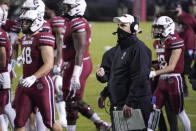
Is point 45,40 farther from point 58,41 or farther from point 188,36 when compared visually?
point 188,36

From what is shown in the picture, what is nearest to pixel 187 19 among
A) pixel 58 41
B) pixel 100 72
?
pixel 58 41

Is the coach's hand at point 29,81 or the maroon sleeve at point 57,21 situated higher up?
the coach's hand at point 29,81

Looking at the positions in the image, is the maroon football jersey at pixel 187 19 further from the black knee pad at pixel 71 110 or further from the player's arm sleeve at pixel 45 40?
the player's arm sleeve at pixel 45 40

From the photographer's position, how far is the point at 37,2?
7.92 metres

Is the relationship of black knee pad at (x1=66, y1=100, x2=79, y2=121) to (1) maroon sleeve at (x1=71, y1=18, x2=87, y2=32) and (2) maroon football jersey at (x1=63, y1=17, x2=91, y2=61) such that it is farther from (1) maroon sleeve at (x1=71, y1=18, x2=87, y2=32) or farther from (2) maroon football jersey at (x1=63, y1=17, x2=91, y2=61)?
(1) maroon sleeve at (x1=71, y1=18, x2=87, y2=32)

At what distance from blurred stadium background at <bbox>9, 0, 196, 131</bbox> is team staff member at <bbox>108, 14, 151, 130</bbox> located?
3000 millimetres

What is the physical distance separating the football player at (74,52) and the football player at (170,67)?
988 mm

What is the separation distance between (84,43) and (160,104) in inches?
51.2

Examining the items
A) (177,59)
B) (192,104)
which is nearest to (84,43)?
(177,59)

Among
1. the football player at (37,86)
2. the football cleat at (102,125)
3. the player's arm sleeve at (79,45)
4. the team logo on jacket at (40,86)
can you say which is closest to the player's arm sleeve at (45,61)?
the football player at (37,86)

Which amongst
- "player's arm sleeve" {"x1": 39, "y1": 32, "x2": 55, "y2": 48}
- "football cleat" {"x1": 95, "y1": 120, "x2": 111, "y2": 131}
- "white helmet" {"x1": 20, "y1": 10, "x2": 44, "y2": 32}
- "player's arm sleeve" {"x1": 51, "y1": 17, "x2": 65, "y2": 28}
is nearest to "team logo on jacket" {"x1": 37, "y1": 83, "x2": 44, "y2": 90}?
"player's arm sleeve" {"x1": 39, "y1": 32, "x2": 55, "y2": 48}

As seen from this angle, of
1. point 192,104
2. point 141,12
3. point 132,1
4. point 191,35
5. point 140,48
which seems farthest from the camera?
point 132,1

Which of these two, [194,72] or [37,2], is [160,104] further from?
[37,2]

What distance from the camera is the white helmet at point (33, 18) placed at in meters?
7.41
